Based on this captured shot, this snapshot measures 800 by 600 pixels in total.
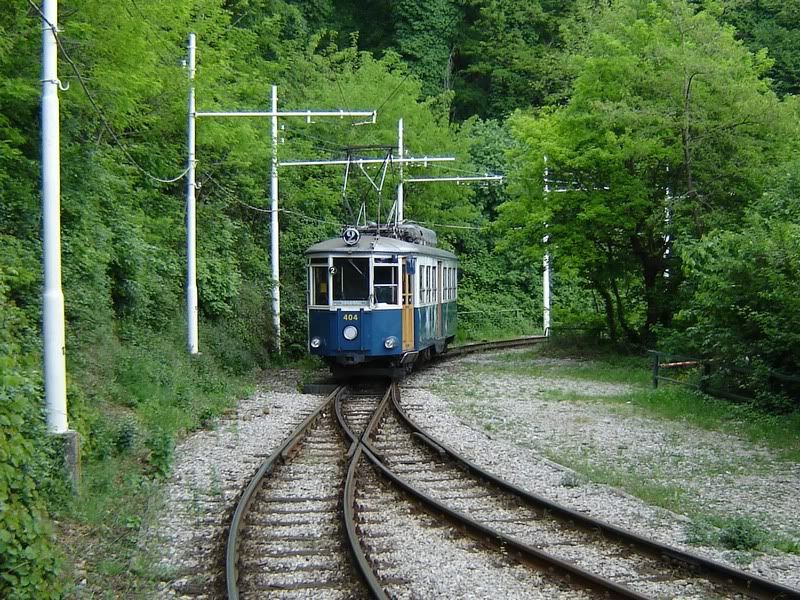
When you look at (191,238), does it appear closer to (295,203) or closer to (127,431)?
(127,431)

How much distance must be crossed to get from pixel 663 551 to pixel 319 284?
39.4 feet

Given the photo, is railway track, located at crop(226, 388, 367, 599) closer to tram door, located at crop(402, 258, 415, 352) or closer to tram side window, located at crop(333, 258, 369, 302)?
tram side window, located at crop(333, 258, 369, 302)

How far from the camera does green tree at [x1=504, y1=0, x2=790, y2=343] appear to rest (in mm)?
20922

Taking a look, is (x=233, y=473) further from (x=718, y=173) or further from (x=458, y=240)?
(x=458, y=240)

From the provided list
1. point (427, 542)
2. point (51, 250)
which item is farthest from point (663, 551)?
point (51, 250)

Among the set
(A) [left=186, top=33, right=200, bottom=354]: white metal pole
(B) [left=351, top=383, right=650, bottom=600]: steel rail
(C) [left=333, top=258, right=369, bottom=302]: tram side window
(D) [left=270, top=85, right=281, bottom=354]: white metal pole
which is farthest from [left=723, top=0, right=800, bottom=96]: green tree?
(B) [left=351, top=383, right=650, bottom=600]: steel rail

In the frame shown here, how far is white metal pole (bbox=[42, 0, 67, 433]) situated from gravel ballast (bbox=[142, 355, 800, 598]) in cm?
139

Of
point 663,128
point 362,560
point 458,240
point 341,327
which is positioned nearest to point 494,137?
point 458,240

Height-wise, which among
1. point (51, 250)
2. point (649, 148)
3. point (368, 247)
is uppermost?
point (649, 148)

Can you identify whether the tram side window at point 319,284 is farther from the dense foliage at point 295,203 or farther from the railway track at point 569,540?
the railway track at point 569,540

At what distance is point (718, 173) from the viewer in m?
21.5

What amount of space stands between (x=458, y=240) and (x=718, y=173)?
1890cm

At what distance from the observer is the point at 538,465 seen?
35.9 ft

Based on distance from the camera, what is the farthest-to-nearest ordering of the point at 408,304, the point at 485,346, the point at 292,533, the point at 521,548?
the point at 485,346 < the point at 408,304 < the point at 292,533 < the point at 521,548
